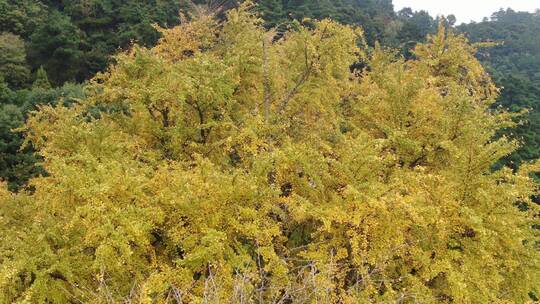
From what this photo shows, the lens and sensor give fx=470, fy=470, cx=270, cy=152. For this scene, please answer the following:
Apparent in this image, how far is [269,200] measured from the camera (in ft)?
24.8

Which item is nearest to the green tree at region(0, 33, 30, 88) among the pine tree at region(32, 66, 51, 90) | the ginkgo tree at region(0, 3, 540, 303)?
the pine tree at region(32, 66, 51, 90)

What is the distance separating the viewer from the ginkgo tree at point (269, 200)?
20.8ft

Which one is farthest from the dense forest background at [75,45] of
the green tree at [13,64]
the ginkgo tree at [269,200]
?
the ginkgo tree at [269,200]

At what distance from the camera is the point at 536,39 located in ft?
195

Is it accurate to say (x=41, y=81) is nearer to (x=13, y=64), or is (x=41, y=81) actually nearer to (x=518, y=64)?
(x=13, y=64)

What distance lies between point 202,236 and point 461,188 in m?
4.79

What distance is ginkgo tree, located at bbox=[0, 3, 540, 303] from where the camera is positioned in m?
6.33

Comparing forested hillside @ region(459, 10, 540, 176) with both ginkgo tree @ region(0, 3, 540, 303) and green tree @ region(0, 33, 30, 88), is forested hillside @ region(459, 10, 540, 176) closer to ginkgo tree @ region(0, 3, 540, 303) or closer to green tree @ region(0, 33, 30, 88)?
ginkgo tree @ region(0, 3, 540, 303)

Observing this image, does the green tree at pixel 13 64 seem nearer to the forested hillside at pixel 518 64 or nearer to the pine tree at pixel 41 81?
the pine tree at pixel 41 81

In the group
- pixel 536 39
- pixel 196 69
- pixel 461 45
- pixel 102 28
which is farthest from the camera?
pixel 536 39

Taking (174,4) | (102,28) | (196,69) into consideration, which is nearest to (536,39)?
(174,4)

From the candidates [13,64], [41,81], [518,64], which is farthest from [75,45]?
[518,64]

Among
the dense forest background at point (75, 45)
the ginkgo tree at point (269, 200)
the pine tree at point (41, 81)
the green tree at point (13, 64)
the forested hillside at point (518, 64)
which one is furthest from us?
the forested hillside at point (518, 64)

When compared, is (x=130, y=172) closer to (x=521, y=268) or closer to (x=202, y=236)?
(x=202, y=236)
